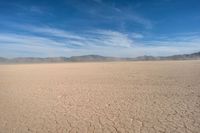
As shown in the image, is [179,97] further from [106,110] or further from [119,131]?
[119,131]

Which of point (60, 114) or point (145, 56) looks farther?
point (145, 56)

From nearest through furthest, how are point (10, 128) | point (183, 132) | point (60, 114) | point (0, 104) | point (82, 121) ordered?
1. point (183, 132)
2. point (10, 128)
3. point (82, 121)
4. point (60, 114)
5. point (0, 104)

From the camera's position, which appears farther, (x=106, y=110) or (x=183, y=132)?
(x=106, y=110)

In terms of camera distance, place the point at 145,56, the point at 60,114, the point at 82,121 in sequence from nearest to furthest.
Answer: the point at 82,121
the point at 60,114
the point at 145,56

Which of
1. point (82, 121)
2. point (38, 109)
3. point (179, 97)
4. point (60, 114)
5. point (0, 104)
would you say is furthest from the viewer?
point (179, 97)

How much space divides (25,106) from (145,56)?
17142 cm

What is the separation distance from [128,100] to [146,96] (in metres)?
1.03

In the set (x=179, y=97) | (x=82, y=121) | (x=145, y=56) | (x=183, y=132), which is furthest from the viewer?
(x=145, y=56)

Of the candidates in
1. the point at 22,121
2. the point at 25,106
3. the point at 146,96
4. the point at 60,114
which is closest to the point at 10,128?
the point at 22,121

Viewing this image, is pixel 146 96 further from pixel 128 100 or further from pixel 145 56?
pixel 145 56

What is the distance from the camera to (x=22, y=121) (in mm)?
4812

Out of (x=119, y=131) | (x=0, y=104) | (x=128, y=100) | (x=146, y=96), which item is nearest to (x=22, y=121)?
(x=0, y=104)

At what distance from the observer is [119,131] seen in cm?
413

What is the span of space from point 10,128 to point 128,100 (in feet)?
13.9
